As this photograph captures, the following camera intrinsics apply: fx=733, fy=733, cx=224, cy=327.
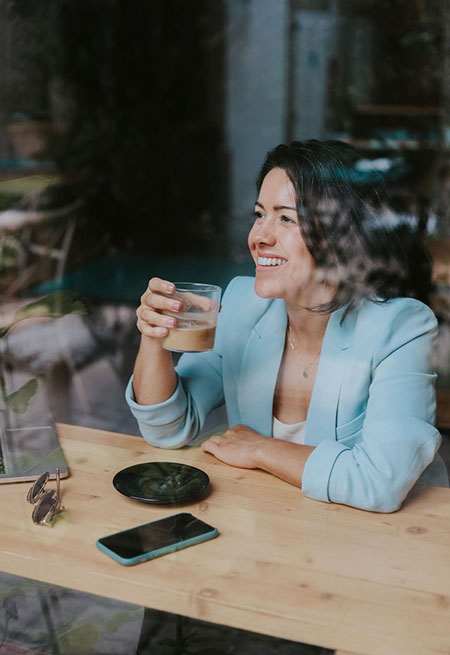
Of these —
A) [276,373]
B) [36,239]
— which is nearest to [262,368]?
[276,373]

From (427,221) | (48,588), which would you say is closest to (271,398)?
(48,588)

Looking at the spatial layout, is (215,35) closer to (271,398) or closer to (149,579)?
(271,398)

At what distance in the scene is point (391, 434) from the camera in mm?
1110

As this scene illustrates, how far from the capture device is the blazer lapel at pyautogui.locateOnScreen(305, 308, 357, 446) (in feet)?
4.28

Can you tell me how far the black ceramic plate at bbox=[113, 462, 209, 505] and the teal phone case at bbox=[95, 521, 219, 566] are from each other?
0.32ft

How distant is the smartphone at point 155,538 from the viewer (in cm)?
90

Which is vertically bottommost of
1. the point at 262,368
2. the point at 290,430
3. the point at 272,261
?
the point at 290,430

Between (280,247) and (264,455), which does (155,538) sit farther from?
(280,247)

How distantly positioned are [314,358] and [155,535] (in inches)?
21.2

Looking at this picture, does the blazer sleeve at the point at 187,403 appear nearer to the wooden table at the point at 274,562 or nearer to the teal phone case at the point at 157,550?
the wooden table at the point at 274,562

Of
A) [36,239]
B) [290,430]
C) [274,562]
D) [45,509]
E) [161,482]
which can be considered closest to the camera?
[274,562]

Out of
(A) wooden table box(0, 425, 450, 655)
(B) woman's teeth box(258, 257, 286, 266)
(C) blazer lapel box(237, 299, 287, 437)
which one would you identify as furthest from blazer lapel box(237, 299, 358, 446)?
(A) wooden table box(0, 425, 450, 655)

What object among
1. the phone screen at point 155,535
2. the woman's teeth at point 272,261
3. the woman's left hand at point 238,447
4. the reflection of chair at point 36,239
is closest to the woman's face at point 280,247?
the woman's teeth at point 272,261

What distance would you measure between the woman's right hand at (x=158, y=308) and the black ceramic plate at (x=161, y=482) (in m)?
0.21
